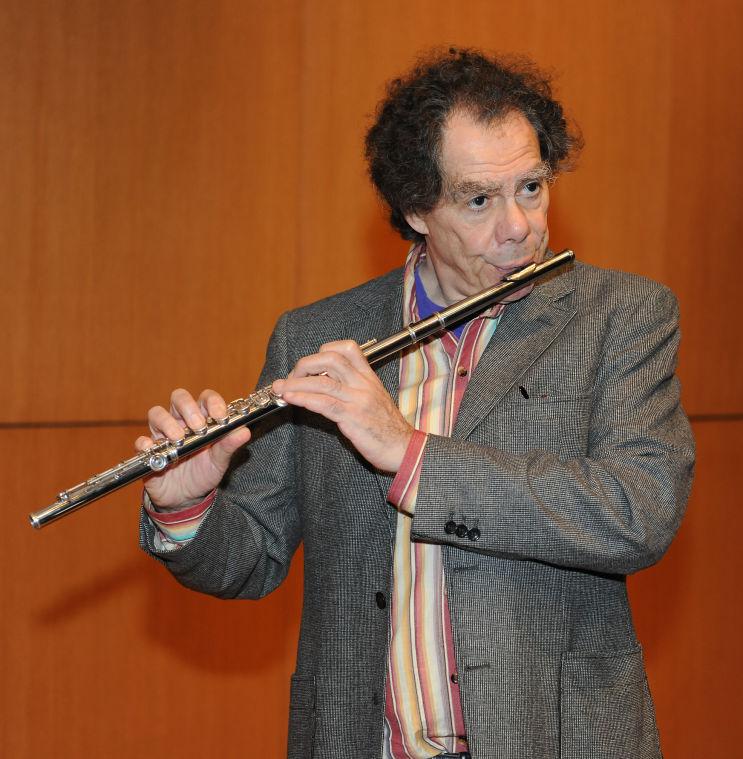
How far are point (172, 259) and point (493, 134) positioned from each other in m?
1.17

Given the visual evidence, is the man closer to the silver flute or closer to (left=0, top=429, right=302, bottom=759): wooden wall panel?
the silver flute

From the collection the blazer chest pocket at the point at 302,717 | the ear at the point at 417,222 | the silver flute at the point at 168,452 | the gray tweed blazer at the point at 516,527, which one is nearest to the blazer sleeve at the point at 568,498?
the gray tweed blazer at the point at 516,527

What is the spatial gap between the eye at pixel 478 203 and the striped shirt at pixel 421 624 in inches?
8.8

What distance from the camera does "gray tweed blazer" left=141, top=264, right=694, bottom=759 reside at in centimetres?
138

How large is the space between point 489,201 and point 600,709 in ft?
2.44

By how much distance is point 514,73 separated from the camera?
5.76 ft

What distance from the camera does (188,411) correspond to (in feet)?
4.84

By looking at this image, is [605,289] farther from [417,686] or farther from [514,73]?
[417,686]

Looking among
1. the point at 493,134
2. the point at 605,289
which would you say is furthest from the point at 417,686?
the point at 493,134

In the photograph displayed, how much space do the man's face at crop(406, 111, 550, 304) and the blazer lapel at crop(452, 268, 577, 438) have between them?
0.04 metres

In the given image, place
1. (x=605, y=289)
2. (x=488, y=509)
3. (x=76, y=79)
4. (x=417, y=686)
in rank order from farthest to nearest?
1. (x=76, y=79)
2. (x=605, y=289)
3. (x=417, y=686)
4. (x=488, y=509)

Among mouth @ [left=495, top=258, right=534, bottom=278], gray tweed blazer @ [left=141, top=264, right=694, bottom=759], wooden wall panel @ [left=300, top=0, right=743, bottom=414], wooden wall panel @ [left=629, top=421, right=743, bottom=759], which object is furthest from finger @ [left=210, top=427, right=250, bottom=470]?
wooden wall panel @ [left=629, top=421, right=743, bottom=759]

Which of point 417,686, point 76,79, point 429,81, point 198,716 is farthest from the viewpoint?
point 198,716

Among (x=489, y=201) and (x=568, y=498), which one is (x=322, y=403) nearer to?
(x=568, y=498)
